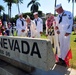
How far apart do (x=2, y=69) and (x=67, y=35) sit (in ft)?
6.80

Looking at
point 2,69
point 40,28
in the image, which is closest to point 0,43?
point 2,69

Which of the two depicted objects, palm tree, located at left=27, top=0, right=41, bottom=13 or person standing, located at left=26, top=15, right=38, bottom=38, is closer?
person standing, located at left=26, top=15, right=38, bottom=38

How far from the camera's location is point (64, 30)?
6.26 m

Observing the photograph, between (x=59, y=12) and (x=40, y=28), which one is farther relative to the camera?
(x=40, y=28)

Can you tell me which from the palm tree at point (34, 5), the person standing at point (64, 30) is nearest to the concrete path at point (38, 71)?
the person standing at point (64, 30)

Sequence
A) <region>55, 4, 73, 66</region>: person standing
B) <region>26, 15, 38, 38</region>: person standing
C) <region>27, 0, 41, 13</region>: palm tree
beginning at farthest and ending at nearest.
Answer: <region>27, 0, 41, 13</region>: palm tree < <region>26, 15, 38, 38</region>: person standing < <region>55, 4, 73, 66</region>: person standing

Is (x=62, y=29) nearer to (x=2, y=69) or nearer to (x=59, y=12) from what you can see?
(x=59, y=12)

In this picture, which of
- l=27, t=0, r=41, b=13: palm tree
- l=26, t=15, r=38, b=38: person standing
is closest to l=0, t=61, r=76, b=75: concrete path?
l=26, t=15, r=38, b=38: person standing

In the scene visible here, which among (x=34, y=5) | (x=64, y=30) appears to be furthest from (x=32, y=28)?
(x=34, y=5)

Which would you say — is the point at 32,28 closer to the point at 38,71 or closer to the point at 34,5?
the point at 38,71

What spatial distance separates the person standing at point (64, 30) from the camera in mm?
6145

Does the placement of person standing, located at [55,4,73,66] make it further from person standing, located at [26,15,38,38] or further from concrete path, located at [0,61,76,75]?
person standing, located at [26,15,38,38]

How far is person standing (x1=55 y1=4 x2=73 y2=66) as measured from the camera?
242 inches

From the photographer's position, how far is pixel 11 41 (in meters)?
4.99
